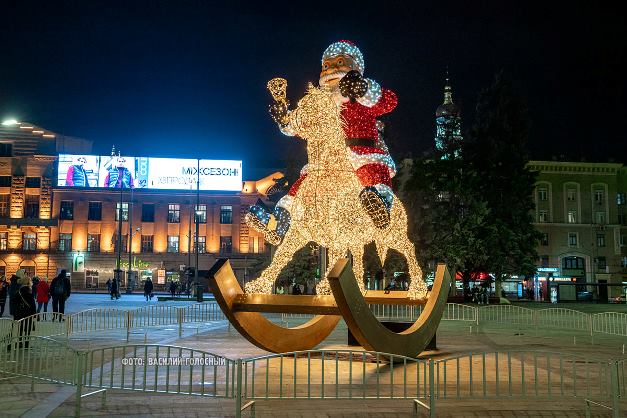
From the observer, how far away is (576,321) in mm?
19344

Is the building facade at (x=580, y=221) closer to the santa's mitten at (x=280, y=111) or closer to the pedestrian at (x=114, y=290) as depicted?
the pedestrian at (x=114, y=290)

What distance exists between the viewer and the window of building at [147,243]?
54.6 metres

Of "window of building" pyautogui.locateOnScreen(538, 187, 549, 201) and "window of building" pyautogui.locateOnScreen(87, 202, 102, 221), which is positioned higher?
"window of building" pyautogui.locateOnScreen(538, 187, 549, 201)

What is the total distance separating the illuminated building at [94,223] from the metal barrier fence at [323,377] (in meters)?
41.2

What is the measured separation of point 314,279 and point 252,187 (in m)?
24.1

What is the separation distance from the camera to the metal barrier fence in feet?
24.2

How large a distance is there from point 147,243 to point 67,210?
23.9ft

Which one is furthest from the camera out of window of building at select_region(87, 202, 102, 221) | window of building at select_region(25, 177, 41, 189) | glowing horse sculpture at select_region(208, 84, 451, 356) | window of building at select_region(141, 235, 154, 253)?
window of building at select_region(141, 235, 154, 253)

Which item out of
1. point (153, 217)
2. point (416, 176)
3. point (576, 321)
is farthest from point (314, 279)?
point (153, 217)

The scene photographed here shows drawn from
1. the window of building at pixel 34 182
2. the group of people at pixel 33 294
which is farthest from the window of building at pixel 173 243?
the group of people at pixel 33 294

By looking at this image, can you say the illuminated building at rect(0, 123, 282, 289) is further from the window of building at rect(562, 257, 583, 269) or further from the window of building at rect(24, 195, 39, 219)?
the window of building at rect(562, 257, 583, 269)

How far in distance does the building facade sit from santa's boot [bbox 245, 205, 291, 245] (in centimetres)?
4187

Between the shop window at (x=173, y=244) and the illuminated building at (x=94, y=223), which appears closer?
the illuminated building at (x=94, y=223)

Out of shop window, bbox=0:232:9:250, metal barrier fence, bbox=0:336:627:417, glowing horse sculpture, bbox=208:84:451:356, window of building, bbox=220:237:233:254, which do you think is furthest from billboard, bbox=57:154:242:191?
glowing horse sculpture, bbox=208:84:451:356
